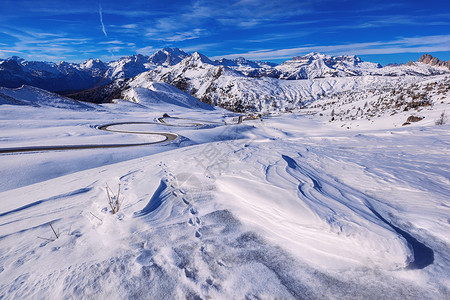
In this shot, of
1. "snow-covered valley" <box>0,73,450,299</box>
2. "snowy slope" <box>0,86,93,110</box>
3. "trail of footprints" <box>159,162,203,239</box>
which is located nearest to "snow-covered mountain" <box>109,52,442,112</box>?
"snowy slope" <box>0,86,93,110</box>

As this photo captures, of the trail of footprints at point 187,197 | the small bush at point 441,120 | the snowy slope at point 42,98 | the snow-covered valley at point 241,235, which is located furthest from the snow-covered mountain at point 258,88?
the trail of footprints at point 187,197

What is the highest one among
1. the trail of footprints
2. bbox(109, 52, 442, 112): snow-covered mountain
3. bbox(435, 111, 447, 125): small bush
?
bbox(109, 52, 442, 112): snow-covered mountain

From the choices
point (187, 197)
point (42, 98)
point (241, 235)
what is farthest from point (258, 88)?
point (241, 235)

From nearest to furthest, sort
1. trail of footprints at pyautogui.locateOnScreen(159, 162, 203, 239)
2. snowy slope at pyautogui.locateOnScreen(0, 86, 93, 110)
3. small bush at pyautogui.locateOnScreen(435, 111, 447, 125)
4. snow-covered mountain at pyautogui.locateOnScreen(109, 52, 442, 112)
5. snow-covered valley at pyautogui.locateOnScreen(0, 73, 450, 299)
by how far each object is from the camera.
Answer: snow-covered valley at pyautogui.locateOnScreen(0, 73, 450, 299)
trail of footprints at pyautogui.locateOnScreen(159, 162, 203, 239)
small bush at pyautogui.locateOnScreen(435, 111, 447, 125)
snowy slope at pyautogui.locateOnScreen(0, 86, 93, 110)
snow-covered mountain at pyautogui.locateOnScreen(109, 52, 442, 112)

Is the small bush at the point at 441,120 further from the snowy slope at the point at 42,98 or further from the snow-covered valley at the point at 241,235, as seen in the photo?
the snowy slope at the point at 42,98

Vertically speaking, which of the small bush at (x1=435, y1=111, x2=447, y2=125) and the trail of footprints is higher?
the small bush at (x1=435, y1=111, x2=447, y2=125)

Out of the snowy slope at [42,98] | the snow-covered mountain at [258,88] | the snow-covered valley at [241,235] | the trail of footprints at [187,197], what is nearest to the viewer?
the snow-covered valley at [241,235]

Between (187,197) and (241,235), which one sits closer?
(241,235)

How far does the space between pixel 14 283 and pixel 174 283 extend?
7.42ft

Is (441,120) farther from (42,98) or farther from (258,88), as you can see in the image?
(258,88)

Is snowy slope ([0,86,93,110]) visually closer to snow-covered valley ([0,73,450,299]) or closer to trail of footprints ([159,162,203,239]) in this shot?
snow-covered valley ([0,73,450,299])

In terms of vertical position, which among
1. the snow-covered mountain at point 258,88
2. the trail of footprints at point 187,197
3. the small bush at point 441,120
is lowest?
the trail of footprints at point 187,197

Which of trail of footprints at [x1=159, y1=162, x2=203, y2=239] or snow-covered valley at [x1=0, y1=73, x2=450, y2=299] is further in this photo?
trail of footprints at [x1=159, y1=162, x2=203, y2=239]

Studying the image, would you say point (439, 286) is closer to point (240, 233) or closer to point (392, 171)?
point (240, 233)
